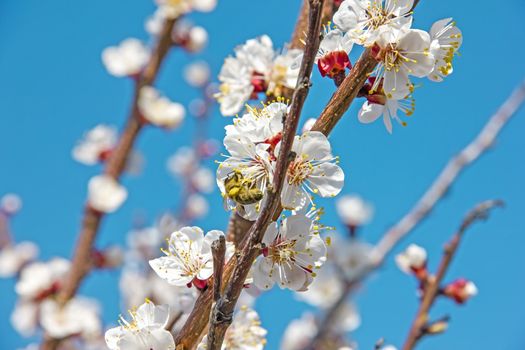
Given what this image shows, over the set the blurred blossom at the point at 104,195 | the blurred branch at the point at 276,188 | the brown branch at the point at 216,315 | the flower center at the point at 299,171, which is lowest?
the brown branch at the point at 216,315

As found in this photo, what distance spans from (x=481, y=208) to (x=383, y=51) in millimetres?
733

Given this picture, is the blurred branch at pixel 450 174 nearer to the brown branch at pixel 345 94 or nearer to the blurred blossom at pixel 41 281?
the brown branch at pixel 345 94

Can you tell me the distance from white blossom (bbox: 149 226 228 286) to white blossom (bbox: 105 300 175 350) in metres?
0.07

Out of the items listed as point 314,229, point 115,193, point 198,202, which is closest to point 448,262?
point 314,229

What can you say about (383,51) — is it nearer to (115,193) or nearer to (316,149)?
(316,149)

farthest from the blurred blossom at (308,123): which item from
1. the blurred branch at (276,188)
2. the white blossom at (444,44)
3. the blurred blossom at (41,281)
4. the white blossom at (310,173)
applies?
the blurred blossom at (41,281)

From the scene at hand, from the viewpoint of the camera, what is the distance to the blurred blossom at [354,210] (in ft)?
13.7

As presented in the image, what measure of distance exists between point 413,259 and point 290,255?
1467mm

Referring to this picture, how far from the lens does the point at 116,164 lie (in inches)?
134

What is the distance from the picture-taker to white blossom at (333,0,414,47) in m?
1.03

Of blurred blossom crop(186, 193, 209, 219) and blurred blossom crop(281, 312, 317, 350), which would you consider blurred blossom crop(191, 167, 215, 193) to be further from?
blurred blossom crop(281, 312, 317, 350)

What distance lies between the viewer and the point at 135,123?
3.39 meters

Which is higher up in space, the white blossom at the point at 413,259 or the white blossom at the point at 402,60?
the white blossom at the point at 413,259

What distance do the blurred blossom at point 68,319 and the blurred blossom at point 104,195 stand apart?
1.82ft
